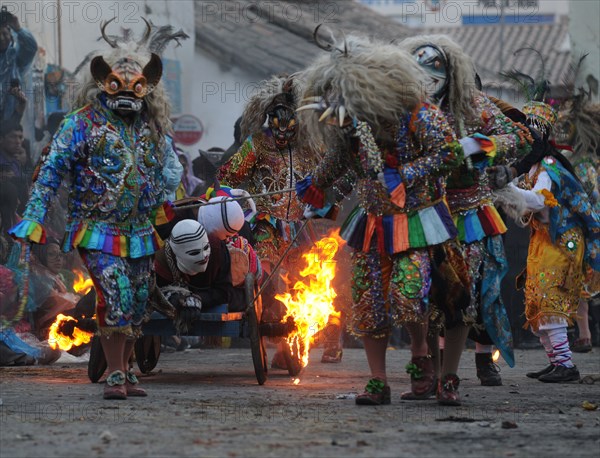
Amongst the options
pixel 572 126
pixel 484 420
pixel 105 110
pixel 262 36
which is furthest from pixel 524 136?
pixel 262 36

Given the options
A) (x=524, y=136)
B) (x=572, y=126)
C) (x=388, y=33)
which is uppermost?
(x=388, y=33)

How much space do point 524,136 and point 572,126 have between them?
162 inches

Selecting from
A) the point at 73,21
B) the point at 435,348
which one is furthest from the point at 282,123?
the point at 73,21

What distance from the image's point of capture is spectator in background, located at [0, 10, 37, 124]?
37.5ft

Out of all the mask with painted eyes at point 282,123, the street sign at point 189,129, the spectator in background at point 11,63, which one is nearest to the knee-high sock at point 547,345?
the mask with painted eyes at point 282,123

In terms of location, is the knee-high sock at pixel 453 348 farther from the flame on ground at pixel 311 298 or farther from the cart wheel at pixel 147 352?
→ the cart wheel at pixel 147 352

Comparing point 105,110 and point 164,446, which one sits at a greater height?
point 105,110

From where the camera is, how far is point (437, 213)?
7.06 metres

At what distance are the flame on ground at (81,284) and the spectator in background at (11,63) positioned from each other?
4.94ft

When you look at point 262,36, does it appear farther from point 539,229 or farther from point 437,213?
point 437,213

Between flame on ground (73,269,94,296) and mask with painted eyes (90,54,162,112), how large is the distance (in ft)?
13.7

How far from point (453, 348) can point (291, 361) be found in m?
2.40

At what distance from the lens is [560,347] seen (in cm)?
948

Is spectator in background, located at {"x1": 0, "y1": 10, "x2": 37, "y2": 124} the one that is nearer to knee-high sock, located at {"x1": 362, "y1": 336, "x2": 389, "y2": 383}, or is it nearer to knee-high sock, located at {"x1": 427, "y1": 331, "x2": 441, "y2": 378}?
knee-high sock, located at {"x1": 427, "y1": 331, "x2": 441, "y2": 378}
